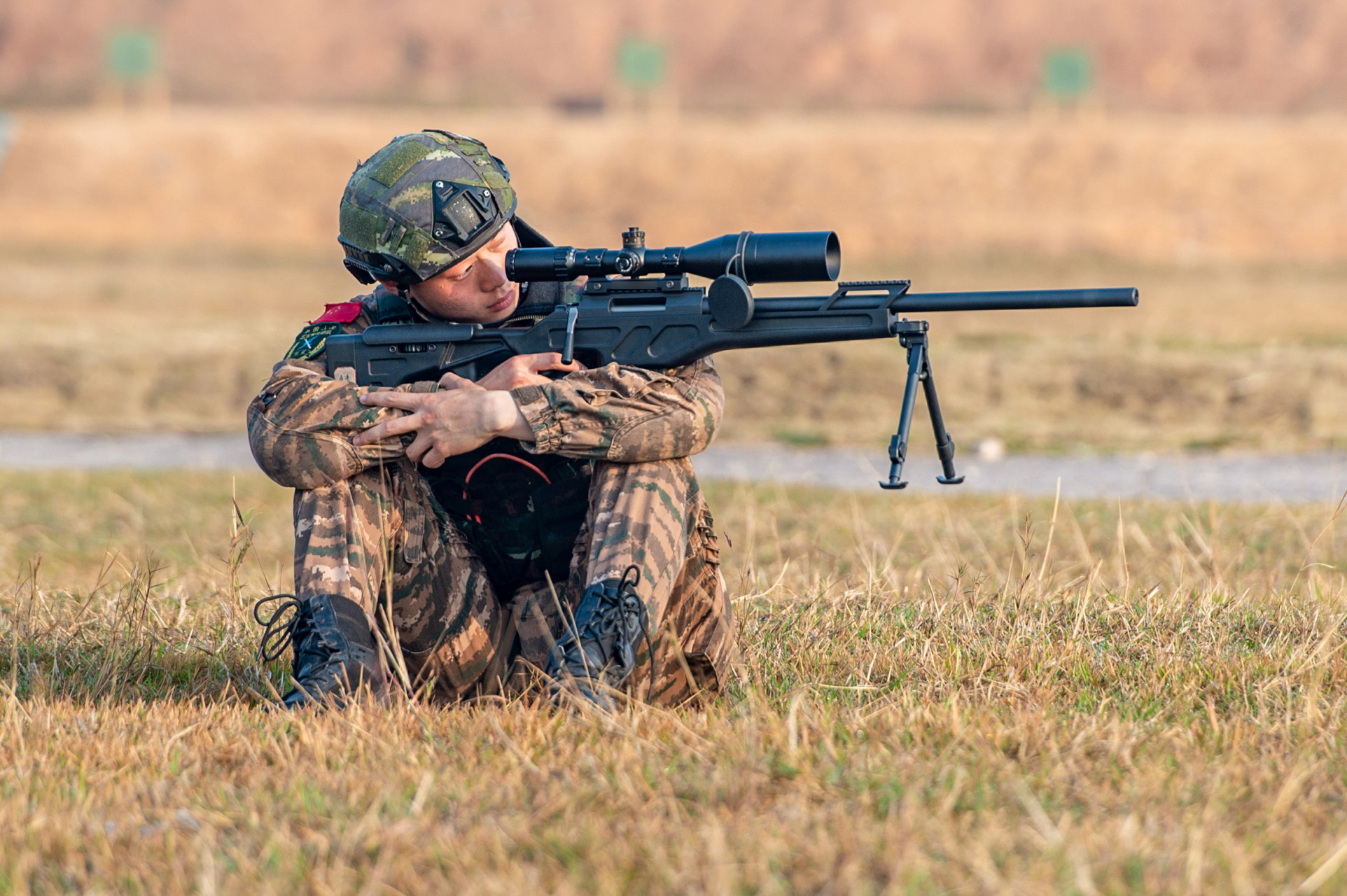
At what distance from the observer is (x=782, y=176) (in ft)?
135

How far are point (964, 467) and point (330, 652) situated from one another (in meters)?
7.81

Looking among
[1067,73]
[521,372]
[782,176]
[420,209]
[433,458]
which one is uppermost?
[1067,73]

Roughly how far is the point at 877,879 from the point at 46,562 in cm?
613

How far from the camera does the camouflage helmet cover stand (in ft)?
13.3

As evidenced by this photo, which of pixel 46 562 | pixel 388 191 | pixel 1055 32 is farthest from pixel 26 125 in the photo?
pixel 1055 32

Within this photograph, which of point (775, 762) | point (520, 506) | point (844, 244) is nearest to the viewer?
point (775, 762)

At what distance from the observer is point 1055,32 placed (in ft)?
293

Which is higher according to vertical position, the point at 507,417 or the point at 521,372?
the point at 521,372

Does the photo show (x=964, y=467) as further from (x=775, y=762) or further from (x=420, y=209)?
(x=775, y=762)

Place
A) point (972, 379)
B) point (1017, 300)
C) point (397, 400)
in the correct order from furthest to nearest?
point (972, 379), point (397, 400), point (1017, 300)

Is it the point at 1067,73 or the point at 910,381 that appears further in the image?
the point at 1067,73

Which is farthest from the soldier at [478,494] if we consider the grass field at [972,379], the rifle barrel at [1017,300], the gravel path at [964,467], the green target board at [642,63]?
the green target board at [642,63]

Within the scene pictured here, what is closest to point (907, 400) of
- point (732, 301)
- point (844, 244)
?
→ point (732, 301)

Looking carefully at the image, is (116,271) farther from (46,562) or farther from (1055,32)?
(1055,32)
